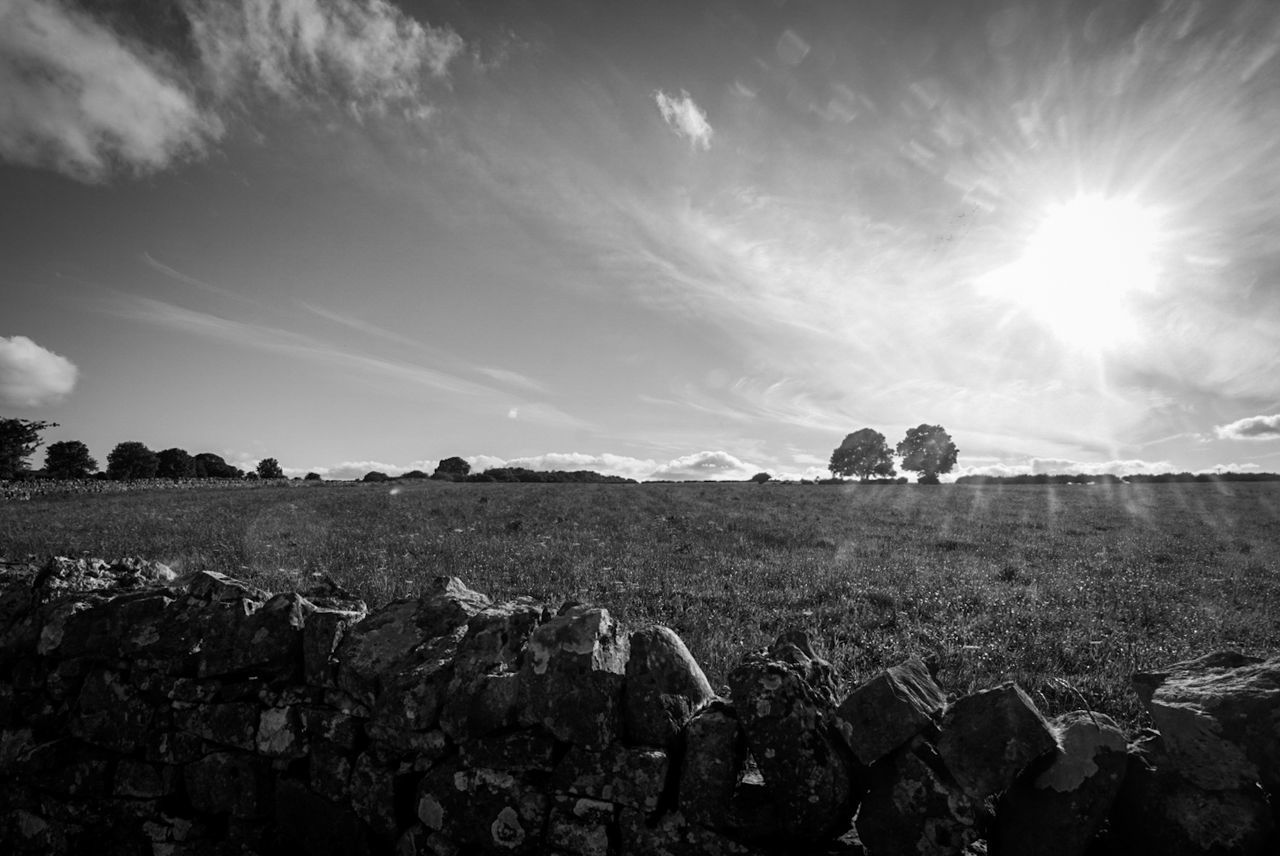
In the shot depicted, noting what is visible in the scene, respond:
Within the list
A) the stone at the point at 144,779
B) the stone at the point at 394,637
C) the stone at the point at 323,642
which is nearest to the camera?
the stone at the point at 394,637

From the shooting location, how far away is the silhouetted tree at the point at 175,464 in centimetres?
10475

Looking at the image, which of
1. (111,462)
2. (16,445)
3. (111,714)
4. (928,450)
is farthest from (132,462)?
(928,450)

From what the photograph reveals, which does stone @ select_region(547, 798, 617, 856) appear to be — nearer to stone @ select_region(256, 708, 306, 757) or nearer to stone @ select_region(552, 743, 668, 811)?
stone @ select_region(552, 743, 668, 811)

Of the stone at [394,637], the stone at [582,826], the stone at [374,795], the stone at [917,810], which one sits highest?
the stone at [394,637]

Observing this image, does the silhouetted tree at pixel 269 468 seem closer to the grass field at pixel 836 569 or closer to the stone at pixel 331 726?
the grass field at pixel 836 569

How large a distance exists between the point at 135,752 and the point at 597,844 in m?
4.24

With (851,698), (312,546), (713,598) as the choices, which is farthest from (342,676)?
(312,546)

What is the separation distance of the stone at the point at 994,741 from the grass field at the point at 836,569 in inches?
119

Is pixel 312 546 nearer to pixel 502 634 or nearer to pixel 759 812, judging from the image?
pixel 502 634

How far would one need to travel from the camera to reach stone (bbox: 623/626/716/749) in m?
3.39

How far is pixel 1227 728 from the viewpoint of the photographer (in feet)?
8.70

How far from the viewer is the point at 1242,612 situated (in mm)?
10719

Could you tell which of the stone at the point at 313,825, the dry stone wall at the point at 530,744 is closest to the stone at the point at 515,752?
the dry stone wall at the point at 530,744

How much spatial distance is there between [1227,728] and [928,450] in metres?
121
